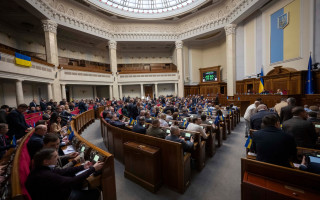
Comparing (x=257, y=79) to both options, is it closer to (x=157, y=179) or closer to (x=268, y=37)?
(x=268, y=37)

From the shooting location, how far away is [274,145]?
1686 mm

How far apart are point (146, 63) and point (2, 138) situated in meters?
18.1

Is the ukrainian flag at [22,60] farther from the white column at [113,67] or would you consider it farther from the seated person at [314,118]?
the seated person at [314,118]

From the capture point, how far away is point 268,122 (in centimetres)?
179

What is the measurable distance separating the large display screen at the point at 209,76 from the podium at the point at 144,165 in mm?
14672

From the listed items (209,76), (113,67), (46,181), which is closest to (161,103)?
(113,67)

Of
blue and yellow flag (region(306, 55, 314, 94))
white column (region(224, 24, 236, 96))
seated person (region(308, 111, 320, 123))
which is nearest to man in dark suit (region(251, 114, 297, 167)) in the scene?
seated person (region(308, 111, 320, 123))

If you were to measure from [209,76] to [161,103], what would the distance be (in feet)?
26.4

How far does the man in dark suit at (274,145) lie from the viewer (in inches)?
64.9

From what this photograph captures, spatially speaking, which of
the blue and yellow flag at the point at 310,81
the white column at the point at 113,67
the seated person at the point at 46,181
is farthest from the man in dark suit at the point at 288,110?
the white column at the point at 113,67

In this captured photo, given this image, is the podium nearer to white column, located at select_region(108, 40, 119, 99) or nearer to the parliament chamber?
the parliament chamber

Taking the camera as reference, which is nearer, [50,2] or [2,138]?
[2,138]

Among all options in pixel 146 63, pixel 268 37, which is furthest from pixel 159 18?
pixel 268 37

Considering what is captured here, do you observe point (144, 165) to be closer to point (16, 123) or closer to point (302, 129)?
point (302, 129)
